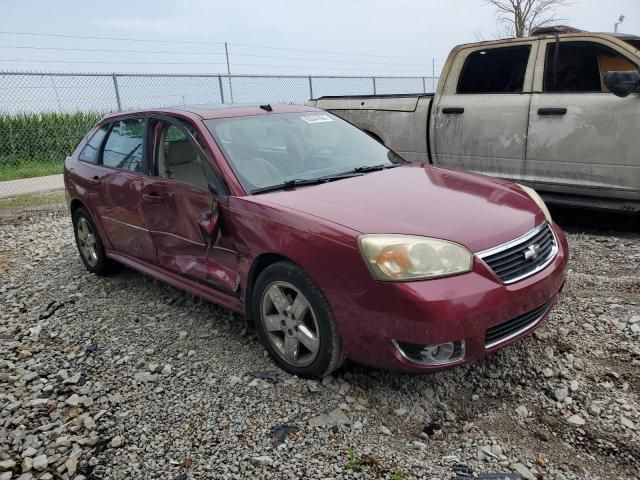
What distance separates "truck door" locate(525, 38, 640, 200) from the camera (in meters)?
4.89

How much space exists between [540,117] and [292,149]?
2.81 m

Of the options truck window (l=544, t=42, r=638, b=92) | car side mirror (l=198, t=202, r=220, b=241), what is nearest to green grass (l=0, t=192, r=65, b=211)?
car side mirror (l=198, t=202, r=220, b=241)

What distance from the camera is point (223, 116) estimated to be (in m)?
3.85

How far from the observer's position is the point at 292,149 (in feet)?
12.5

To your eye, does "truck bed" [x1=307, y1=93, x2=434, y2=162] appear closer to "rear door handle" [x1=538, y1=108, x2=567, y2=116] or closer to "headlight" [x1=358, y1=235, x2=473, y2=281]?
"rear door handle" [x1=538, y1=108, x2=567, y2=116]

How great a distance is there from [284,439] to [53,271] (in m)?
3.86

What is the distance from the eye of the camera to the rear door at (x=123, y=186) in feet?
13.8

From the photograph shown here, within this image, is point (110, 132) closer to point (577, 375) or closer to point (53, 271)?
point (53, 271)

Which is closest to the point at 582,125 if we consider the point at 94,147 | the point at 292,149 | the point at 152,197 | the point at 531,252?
the point at 531,252

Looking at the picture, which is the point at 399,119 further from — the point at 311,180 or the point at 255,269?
the point at 255,269

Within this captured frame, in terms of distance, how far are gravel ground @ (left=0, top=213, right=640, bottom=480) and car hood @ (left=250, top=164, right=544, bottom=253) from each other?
0.83m

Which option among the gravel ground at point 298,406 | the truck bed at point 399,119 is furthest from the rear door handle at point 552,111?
the gravel ground at point 298,406

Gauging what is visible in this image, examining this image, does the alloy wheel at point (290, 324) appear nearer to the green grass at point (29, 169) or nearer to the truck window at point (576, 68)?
the truck window at point (576, 68)

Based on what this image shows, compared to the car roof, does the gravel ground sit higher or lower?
lower
